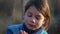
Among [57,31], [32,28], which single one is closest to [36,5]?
[32,28]

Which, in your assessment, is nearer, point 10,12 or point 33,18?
point 33,18

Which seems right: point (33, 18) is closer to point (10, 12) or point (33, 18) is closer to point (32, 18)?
point (32, 18)

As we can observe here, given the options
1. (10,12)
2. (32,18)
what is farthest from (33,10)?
(10,12)

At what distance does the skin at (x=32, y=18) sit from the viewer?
616 millimetres

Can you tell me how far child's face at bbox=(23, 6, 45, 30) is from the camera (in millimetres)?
616

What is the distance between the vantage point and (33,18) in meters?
0.62

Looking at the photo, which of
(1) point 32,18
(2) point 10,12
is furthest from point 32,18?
(2) point 10,12

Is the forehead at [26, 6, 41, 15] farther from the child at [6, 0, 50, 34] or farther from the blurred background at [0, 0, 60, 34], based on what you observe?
the blurred background at [0, 0, 60, 34]

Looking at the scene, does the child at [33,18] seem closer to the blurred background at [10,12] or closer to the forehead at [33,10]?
the forehead at [33,10]

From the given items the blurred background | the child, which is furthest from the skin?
the blurred background

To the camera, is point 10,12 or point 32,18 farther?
point 10,12

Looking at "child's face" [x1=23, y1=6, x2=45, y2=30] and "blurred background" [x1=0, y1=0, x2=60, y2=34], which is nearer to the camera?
"child's face" [x1=23, y1=6, x2=45, y2=30]

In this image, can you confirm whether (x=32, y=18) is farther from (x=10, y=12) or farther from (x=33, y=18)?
(x=10, y=12)

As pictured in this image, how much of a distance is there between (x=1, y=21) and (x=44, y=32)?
0.29 meters
